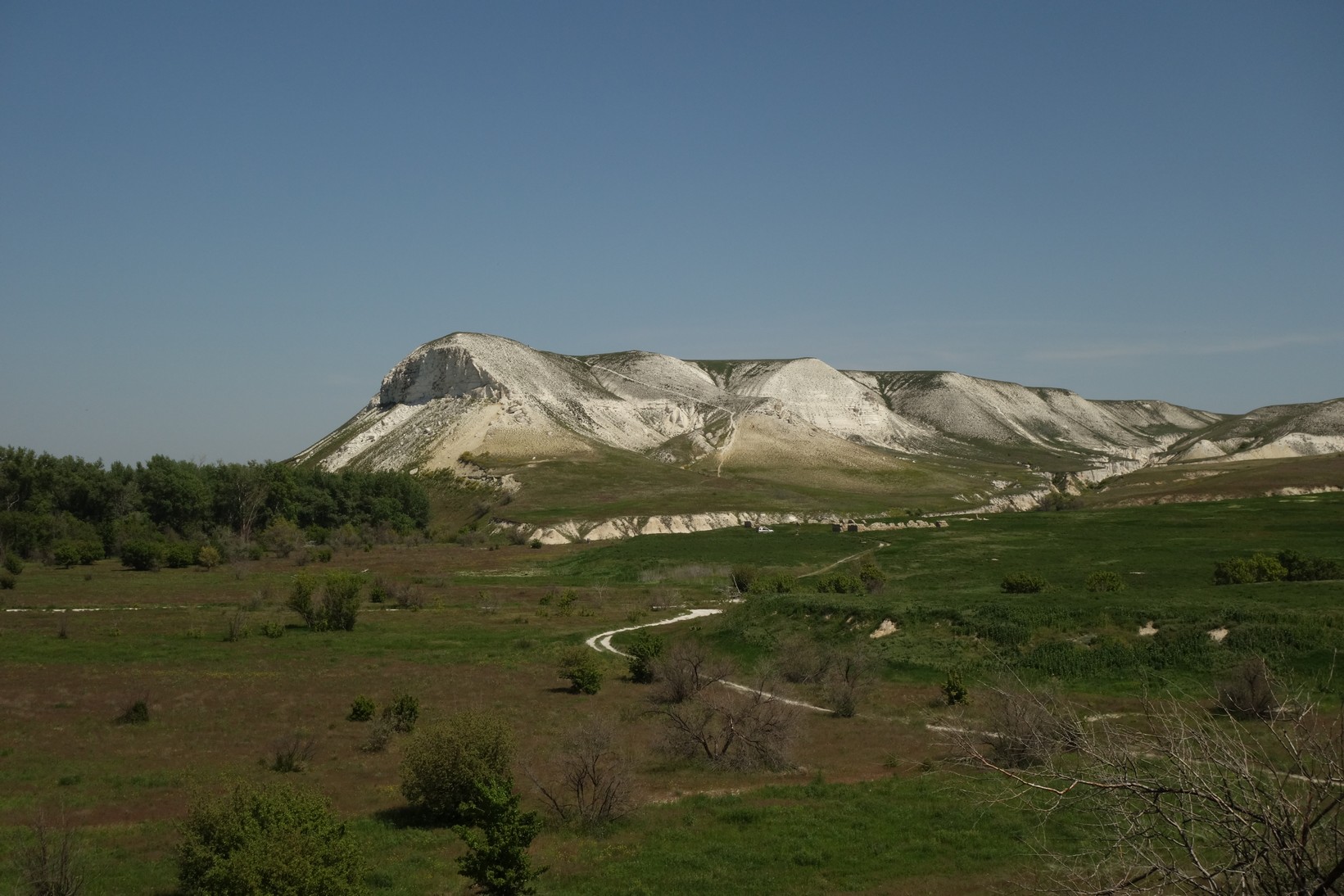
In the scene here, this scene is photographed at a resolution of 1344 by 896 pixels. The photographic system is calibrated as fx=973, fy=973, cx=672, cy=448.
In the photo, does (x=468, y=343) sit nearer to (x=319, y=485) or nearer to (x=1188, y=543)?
(x=319, y=485)

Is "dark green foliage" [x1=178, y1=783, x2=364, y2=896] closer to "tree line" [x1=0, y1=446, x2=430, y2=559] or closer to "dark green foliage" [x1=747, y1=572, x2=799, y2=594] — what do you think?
"dark green foliage" [x1=747, y1=572, x2=799, y2=594]

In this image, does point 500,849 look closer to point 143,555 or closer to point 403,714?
point 403,714

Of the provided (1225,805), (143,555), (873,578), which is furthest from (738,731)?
(143,555)

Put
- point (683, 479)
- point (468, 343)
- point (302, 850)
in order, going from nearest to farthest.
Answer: point (302, 850), point (683, 479), point (468, 343)

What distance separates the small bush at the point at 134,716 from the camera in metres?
32.2

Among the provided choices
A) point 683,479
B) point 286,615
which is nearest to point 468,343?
point 683,479

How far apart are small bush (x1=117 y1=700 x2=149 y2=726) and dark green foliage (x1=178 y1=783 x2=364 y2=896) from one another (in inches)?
615

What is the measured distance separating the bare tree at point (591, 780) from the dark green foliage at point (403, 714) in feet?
29.9

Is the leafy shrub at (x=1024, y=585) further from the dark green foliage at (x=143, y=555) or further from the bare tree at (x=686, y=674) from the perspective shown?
the dark green foliage at (x=143, y=555)

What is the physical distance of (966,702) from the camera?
3388 centimetres

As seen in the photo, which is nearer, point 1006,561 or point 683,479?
point 1006,561

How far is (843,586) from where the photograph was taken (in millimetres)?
59031

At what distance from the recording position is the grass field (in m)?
20.1

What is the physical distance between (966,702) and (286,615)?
1715 inches
